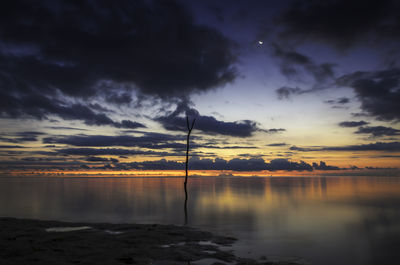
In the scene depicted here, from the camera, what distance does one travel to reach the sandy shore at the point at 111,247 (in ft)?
37.0

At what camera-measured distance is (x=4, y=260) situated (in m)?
10.5

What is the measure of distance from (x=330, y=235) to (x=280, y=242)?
576 centimetres

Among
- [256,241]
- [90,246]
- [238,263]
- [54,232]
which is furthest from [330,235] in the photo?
[54,232]

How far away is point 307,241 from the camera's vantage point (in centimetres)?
1838

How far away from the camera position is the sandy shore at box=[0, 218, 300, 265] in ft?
37.0

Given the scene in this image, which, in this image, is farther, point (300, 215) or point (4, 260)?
point (300, 215)

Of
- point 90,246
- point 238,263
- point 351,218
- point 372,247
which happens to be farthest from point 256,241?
point 351,218

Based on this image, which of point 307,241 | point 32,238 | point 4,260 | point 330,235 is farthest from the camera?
point 330,235

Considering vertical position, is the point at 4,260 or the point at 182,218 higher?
the point at 4,260

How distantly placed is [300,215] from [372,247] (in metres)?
14.3

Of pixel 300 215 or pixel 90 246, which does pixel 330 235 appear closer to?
pixel 300 215

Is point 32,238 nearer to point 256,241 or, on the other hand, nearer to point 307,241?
point 256,241

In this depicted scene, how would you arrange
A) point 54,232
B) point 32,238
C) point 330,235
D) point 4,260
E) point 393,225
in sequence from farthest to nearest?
point 393,225
point 330,235
point 54,232
point 32,238
point 4,260

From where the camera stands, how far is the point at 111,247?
44.0 ft
